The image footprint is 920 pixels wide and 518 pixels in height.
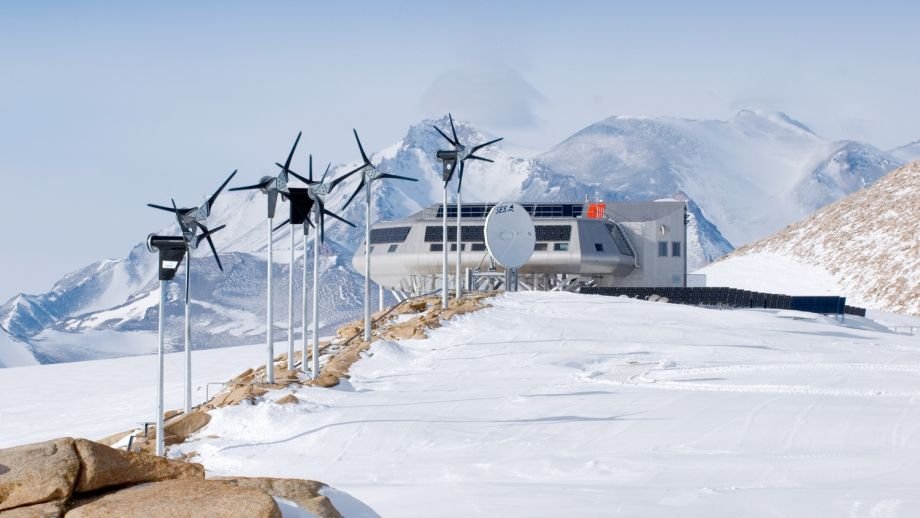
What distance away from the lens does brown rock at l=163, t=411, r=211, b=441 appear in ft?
104

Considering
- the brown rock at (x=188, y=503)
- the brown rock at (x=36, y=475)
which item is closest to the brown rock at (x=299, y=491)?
the brown rock at (x=188, y=503)

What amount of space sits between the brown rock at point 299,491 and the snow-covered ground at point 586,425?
1.48m

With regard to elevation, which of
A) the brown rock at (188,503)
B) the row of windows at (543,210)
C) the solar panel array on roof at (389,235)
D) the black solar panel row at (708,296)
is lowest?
the brown rock at (188,503)

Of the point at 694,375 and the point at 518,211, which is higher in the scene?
the point at 518,211

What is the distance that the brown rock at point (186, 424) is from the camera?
3155cm

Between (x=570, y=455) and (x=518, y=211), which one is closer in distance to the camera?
(x=570, y=455)

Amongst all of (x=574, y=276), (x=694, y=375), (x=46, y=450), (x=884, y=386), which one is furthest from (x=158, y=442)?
(x=574, y=276)

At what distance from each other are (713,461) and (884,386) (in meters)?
14.0

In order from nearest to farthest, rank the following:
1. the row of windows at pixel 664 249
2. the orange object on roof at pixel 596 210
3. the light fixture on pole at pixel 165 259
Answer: the light fixture on pole at pixel 165 259 < the orange object on roof at pixel 596 210 < the row of windows at pixel 664 249

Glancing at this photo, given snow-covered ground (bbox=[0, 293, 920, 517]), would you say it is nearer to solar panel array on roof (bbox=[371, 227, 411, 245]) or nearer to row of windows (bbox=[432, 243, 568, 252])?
row of windows (bbox=[432, 243, 568, 252])

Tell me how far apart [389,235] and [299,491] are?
59.0 meters

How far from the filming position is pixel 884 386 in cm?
3747

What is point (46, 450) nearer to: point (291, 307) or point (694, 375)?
point (291, 307)

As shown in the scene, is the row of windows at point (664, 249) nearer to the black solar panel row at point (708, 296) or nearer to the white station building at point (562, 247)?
the white station building at point (562, 247)
